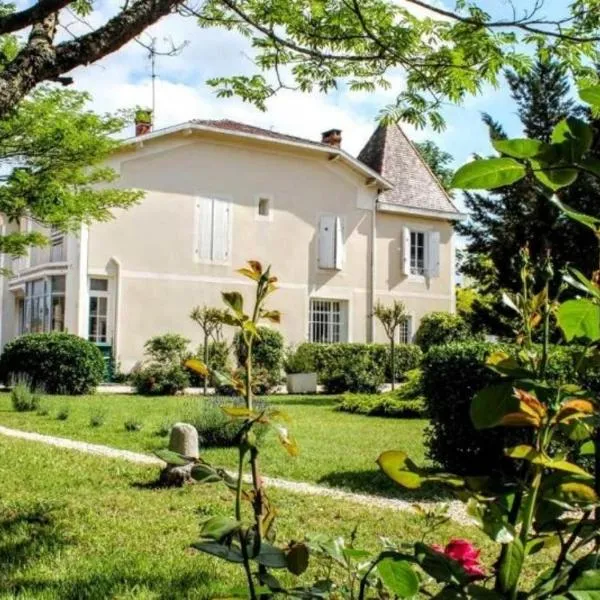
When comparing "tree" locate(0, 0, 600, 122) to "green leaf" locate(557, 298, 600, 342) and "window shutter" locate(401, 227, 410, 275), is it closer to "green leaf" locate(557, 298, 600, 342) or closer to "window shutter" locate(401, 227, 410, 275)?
"green leaf" locate(557, 298, 600, 342)

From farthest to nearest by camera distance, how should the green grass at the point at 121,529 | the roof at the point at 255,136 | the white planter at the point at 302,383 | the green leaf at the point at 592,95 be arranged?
the roof at the point at 255,136, the white planter at the point at 302,383, the green grass at the point at 121,529, the green leaf at the point at 592,95

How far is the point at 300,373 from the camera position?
22203 mm

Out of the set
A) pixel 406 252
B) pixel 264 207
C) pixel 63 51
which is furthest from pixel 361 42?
pixel 406 252

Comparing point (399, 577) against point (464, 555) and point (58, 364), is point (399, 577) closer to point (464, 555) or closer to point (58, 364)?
point (464, 555)

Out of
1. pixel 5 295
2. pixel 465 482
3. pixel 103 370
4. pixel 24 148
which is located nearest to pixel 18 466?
pixel 24 148

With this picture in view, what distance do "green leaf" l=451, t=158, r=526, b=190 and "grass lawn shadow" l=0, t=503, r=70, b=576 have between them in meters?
4.09

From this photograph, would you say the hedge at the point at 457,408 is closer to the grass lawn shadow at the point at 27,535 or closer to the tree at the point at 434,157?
the grass lawn shadow at the point at 27,535

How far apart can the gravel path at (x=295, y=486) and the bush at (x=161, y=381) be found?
8.44 metres

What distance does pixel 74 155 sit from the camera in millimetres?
10883

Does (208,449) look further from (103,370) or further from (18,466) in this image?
(103,370)

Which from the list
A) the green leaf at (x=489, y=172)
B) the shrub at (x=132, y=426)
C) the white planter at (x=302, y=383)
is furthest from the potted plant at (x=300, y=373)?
the green leaf at (x=489, y=172)

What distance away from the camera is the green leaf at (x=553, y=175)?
0.97m

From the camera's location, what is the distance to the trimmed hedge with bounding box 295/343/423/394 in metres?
21.5

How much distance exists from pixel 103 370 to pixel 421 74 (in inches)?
597
